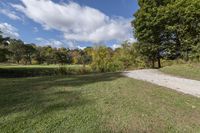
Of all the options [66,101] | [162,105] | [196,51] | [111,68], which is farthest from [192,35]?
[66,101]

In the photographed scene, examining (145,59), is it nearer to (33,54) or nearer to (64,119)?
(64,119)

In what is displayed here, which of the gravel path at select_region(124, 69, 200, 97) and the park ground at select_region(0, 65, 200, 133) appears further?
the gravel path at select_region(124, 69, 200, 97)

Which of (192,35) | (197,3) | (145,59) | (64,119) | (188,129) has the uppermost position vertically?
(197,3)

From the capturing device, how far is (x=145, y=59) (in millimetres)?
21375

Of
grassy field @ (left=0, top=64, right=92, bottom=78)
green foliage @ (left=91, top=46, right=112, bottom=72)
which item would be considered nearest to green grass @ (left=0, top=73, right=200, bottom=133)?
grassy field @ (left=0, top=64, right=92, bottom=78)

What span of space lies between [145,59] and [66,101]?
17576 mm

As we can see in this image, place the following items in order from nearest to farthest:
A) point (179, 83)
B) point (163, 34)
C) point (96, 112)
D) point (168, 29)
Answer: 1. point (96, 112)
2. point (179, 83)
3. point (168, 29)
4. point (163, 34)

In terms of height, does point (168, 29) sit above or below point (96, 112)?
above

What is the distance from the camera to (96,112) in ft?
13.8

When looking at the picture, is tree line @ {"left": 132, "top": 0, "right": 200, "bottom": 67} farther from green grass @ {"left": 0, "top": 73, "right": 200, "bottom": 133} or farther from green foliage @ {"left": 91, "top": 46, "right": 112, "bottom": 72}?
green grass @ {"left": 0, "top": 73, "right": 200, "bottom": 133}

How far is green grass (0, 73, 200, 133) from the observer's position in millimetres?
3551

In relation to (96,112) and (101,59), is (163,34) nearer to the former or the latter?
(101,59)

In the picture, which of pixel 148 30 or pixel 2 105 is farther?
pixel 148 30

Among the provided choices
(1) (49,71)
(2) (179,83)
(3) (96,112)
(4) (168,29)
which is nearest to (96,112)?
(3) (96,112)
